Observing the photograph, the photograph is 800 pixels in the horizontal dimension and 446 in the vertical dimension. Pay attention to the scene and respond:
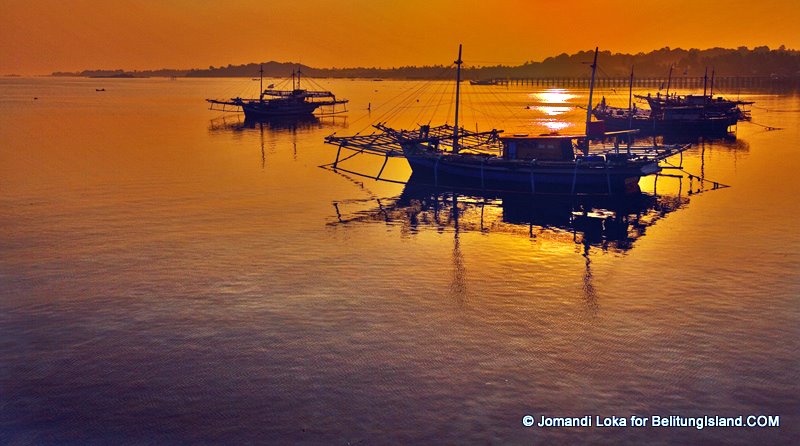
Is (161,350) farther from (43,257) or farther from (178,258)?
(43,257)

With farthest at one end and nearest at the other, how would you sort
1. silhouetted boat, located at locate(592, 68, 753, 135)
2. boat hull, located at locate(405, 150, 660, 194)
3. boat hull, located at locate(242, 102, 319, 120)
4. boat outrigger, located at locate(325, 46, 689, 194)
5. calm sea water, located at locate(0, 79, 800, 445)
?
boat hull, located at locate(242, 102, 319, 120), silhouetted boat, located at locate(592, 68, 753, 135), boat outrigger, located at locate(325, 46, 689, 194), boat hull, located at locate(405, 150, 660, 194), calm sea water, located at locate(0, 79, 800, 445)

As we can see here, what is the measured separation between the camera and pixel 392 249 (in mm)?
41938

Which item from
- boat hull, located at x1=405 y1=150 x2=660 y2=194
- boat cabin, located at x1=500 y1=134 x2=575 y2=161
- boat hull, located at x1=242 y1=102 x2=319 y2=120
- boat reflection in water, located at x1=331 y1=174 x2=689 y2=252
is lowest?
boat reflection in water, located at x1=331 y1=174 x2=689 y2=252

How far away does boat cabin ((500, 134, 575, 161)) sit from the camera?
201 ft

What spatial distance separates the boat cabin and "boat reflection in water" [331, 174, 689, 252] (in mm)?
4177

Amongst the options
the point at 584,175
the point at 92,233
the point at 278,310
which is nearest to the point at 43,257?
the point at 92,233

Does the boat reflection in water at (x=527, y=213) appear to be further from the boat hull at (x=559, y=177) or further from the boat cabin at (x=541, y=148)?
the boat cabin at (x=541, y=148)

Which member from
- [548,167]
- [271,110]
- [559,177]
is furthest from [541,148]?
[271,110]

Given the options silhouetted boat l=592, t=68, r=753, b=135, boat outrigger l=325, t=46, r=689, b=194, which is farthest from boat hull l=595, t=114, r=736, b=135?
boat outrigger l=325, t=46, r=689, b=194

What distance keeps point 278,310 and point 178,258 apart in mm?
11053

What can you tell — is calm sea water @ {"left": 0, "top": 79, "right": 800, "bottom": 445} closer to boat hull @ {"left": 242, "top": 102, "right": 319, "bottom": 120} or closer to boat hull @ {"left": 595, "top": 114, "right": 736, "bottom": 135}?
boat hull @ {"left": 595, "top": 114, "right": 736, "bottom": 135}

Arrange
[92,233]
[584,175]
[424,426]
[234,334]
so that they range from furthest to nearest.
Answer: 1. [584,175]
2. [92,233]
3. [234,334]
4. [424,426]

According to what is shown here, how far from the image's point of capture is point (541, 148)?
61.6 meters

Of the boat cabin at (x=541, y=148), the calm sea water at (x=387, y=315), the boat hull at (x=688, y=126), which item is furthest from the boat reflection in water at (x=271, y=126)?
the boat hull at (x=688, y=126)
